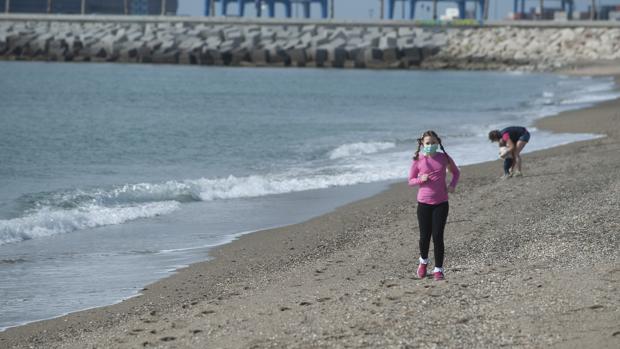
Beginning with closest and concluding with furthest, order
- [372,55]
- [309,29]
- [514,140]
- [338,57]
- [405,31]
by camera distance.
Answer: [514,140]
[372,55]
[338,57]
[405,31]
[309,29]

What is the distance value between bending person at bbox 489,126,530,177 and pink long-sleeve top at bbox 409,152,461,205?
763 centimetres

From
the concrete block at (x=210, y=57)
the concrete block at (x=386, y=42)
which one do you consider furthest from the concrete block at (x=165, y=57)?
the concrete block at (x=386, y=42)

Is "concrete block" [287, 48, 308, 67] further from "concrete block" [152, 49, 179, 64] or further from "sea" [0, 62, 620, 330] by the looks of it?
"sea" [0, 62, 620, 330]

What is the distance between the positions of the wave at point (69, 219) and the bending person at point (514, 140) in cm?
501

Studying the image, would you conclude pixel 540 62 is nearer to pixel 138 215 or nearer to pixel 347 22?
pixel 347 22

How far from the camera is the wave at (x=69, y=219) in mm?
13375

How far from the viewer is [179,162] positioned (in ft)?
78.8

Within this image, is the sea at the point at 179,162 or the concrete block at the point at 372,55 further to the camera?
the concrete block at the point at 372,55

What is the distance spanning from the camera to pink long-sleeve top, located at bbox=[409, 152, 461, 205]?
9.02 meters

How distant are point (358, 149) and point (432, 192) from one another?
1633cm

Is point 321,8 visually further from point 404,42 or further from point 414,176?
point 414,176

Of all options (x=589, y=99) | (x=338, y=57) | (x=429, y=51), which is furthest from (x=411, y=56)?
(x=589, y=99)

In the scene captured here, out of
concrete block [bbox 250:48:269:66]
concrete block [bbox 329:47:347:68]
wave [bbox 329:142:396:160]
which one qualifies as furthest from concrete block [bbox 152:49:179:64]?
wave [bbox 329:142:396:160]

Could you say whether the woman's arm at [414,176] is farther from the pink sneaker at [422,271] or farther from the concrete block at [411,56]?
the concrete block at [411,56]
